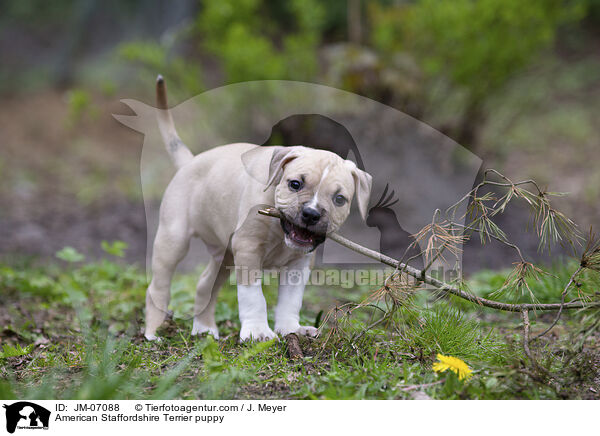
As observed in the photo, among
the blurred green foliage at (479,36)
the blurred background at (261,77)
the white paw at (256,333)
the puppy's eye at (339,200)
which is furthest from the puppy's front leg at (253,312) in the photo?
the blurred green foliage at (479,36)

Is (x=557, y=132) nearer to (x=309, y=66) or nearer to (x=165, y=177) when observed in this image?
(x=309, y=66)

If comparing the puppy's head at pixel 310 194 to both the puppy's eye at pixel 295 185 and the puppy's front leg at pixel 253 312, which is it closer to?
the puppy's eye at pixel 295 185

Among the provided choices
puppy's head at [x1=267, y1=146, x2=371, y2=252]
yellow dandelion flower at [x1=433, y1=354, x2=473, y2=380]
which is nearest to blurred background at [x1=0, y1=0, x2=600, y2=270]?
puppy's head at [x1=267, y1=146, x2=371, y2=252]

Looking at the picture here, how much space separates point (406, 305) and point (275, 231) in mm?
959

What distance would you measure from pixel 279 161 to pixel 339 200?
0.46 metres

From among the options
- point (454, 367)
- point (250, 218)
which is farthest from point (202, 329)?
point (454, 367)

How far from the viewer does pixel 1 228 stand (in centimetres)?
820

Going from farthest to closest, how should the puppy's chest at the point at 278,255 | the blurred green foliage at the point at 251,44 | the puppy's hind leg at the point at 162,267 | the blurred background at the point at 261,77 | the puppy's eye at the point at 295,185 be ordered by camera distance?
the blurred background at the point at 261,77 → the blurred green foliage at the point at 251,44 → the puppy's hind leg at the point at 162,267 → the puppy's chest at the point at 278,255 → the puppy's eye at the point at 295,185

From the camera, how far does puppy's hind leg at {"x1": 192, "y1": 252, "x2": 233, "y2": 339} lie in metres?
4.39

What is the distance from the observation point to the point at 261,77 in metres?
8.12

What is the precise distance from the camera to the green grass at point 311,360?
2.94 meters
